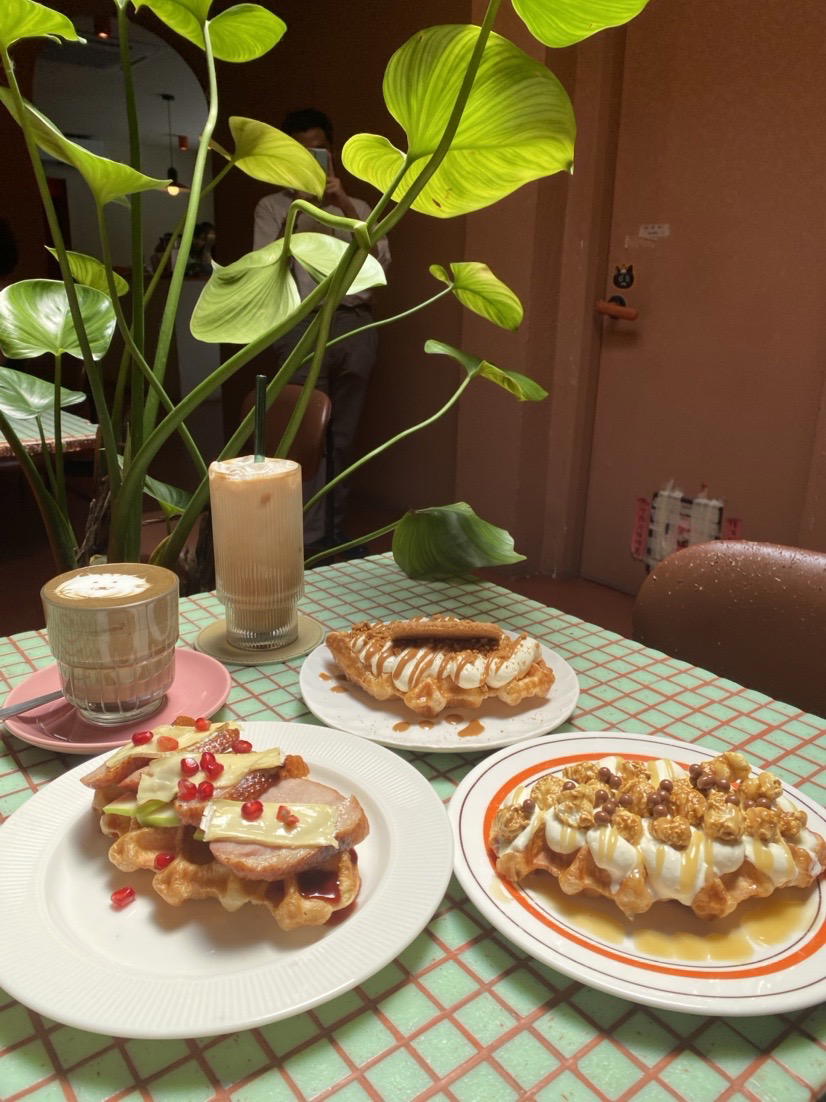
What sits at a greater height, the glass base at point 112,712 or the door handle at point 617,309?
the door handle at point 617,309

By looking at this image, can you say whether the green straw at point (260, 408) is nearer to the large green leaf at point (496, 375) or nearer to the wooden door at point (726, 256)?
the large green leaf at point (496, 375)

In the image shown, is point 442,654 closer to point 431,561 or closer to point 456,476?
point 431,561

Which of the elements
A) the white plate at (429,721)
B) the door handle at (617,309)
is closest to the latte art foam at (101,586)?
the white plate at (429,721)

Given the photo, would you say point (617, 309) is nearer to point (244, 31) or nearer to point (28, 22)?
point (244, 31)

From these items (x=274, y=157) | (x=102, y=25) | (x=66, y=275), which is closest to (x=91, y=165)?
(x=66, y=275)

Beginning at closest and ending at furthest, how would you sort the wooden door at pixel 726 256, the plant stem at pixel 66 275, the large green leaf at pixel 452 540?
1. the plant stem at pixel 66 275
2. the large green leaf at pixel 452 540
3. the wooden door at pixel 726 256

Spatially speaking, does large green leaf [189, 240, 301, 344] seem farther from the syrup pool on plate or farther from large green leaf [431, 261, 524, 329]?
the syrup pool on plate
